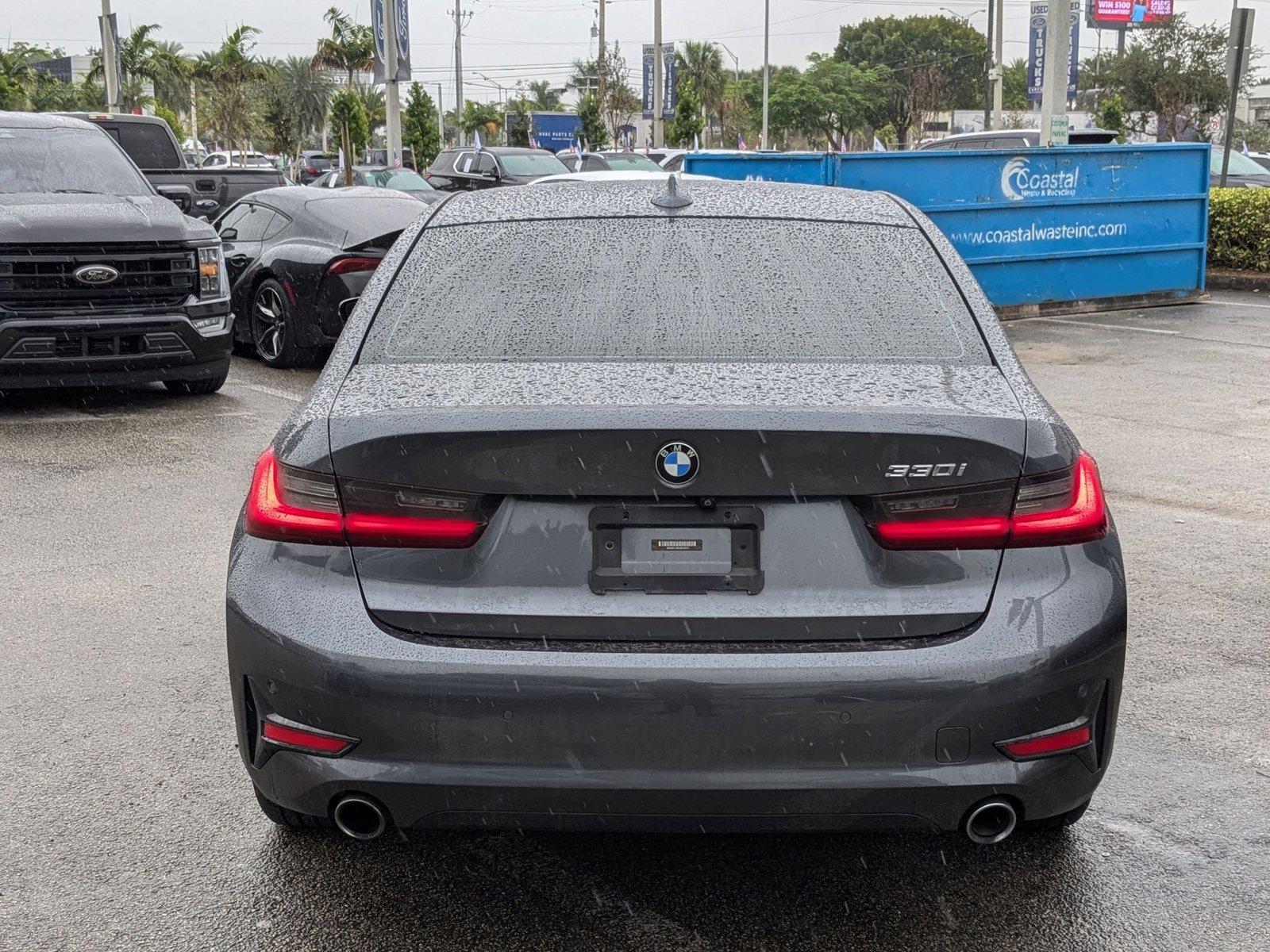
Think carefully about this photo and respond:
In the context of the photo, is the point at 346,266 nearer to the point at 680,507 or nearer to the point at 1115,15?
the point at 680,507

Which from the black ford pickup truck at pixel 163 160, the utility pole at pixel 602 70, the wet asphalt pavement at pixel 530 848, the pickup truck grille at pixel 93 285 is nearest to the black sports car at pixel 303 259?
the pickup truck grille at pixel 93 285

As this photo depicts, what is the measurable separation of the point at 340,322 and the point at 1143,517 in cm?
656

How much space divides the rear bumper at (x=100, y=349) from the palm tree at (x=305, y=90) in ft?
307

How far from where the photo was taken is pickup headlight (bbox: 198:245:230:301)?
1005cm

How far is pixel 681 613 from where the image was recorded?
284cm

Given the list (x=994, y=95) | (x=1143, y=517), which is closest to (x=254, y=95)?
(x=994, y=95)

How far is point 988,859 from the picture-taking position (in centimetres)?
355

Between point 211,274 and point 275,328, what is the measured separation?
1945 millimetres

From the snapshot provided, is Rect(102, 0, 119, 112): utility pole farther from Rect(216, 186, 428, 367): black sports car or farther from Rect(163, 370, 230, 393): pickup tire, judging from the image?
Rect(163, 370, 230, 393): pickup tire

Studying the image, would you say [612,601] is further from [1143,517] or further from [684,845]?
[1143,517]

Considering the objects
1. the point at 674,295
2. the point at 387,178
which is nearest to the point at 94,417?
the point at 674,295

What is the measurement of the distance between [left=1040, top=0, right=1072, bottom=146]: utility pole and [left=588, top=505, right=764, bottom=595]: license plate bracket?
14.8 metres

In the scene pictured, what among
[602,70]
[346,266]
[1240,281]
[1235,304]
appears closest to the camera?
[346,266]

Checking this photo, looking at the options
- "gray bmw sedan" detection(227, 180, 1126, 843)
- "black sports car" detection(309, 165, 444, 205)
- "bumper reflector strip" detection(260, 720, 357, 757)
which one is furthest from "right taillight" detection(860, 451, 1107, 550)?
"black sports car" detection(309, 165, 444, 205)
